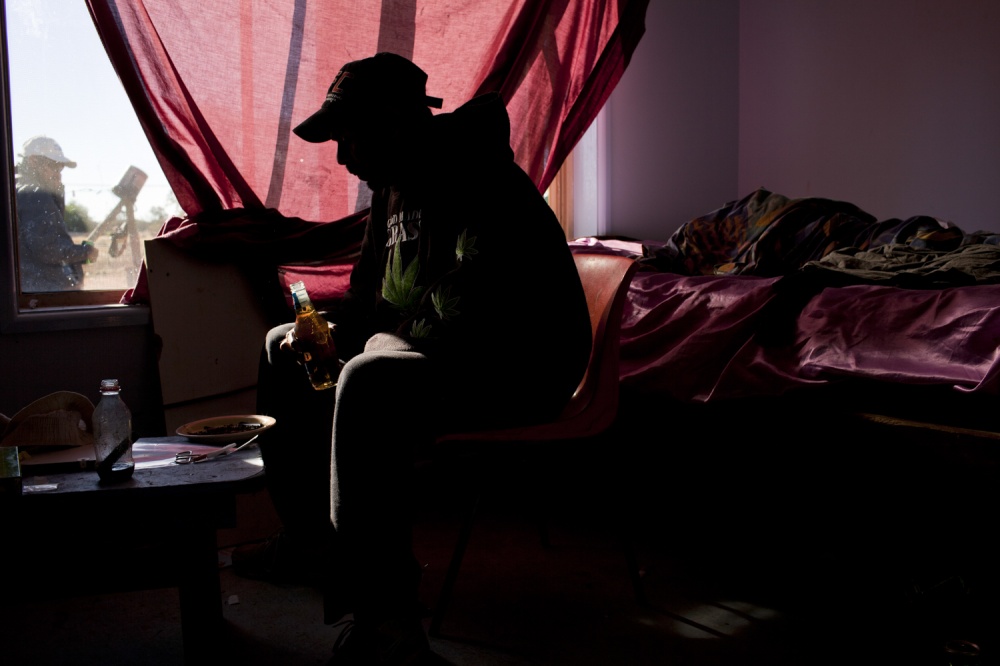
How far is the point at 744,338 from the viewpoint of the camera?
2053mm

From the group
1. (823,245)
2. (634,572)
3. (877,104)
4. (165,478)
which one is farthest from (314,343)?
(877,104)

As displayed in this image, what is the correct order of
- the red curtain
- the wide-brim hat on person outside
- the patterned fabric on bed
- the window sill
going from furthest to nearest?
the red curtain → the window sill → the patterned fabric on bed → the wide-brim hat on person outside

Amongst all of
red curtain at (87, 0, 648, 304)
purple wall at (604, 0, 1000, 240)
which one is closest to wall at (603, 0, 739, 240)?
purple wall at (604, 0, 1000, 240)

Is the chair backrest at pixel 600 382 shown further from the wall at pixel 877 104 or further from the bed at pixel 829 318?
the wall at pixel 877 104

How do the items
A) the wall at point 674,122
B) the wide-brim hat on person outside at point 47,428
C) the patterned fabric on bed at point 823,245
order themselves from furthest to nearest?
1. the wall at point 674,122
2. the patterned fabric on bed at point 823,245
3. the wide-brim hat on person outside at point 47,428

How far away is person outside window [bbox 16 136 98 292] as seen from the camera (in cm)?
225

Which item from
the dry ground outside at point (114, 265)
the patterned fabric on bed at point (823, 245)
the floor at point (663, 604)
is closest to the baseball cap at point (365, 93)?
the dry ground outside at point (114, 265)

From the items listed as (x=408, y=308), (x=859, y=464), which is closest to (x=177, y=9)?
(x=408, y=308)

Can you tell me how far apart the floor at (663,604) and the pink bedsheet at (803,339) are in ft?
0.88

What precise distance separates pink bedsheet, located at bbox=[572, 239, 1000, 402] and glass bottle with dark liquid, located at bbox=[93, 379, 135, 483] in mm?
1274

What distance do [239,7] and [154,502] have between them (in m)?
1.61

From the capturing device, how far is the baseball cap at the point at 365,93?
5.69ft

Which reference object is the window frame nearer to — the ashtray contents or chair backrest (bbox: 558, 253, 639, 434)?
the ashtray contents

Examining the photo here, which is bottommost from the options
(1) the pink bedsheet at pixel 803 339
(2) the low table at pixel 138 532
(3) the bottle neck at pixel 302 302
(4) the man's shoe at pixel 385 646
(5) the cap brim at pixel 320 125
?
(4) the man's shoe at pixel 385 646
